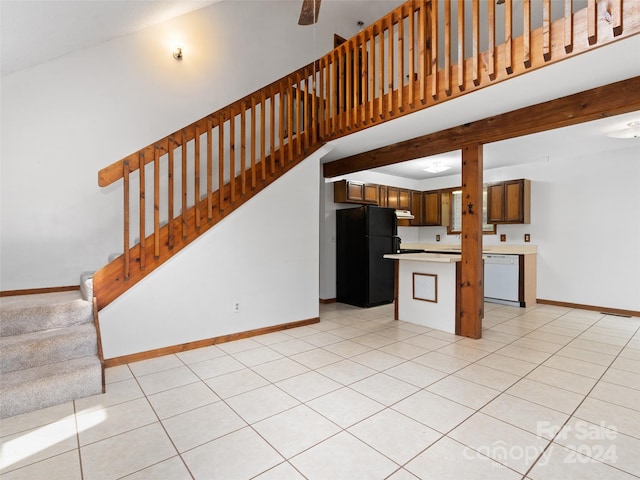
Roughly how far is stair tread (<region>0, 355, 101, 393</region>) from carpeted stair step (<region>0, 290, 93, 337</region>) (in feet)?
1.36

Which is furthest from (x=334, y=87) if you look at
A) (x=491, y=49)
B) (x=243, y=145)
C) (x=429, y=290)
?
(x=429, y=290)

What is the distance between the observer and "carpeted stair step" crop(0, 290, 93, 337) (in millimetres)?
2625

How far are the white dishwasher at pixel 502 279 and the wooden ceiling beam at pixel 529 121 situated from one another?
280cm

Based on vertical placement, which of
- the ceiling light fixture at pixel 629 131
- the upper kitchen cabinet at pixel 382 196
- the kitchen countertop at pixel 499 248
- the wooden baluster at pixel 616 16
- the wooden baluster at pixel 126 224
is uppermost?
the wooden baluster at pixel 616 16

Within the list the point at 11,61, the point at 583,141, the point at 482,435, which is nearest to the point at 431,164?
the point at 583,141

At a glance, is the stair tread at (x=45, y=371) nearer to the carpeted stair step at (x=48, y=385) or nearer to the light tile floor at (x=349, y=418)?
the carpeted stair step at (x=48, y=385)

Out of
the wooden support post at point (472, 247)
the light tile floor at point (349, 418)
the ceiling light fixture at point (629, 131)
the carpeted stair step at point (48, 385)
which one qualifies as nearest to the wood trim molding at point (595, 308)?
the light tile floor at point (349, 418)

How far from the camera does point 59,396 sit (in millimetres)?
2277

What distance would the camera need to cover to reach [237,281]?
3.69m

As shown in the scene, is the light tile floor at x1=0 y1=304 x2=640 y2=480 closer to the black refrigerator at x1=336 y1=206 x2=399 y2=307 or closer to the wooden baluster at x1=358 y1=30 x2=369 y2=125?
the black refrigerator at x1=336 y1=206 x2=399 y2=307

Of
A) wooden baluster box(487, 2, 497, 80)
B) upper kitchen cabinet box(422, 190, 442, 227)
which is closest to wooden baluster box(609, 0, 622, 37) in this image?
wooden baluster box(487, 2, 497, 80)

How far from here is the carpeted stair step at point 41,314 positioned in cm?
262

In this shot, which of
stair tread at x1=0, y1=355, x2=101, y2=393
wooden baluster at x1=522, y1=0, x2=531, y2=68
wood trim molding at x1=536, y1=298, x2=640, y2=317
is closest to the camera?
stair tread at x1=0, y1=355, x2=101, y2=393

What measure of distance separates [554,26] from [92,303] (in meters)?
4.32
